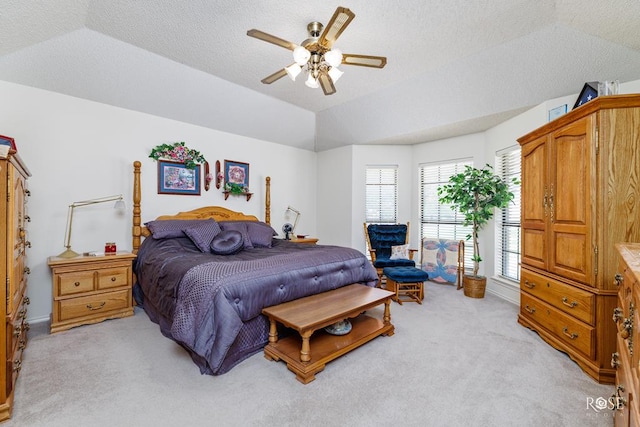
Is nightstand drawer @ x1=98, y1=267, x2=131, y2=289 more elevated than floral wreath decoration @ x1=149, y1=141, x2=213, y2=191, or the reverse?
floral wreath decoration @ x1=149, y1=141, x2=213, y2=191

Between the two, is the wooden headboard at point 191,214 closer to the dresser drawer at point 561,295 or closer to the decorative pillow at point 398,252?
the decorative pillow at point 398,252

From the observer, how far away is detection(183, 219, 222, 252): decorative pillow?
11.4ft

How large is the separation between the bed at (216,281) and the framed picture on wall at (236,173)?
3.76ft

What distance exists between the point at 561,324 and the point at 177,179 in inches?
190

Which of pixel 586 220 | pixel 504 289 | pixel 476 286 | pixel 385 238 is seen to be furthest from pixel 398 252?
pixel 586 220

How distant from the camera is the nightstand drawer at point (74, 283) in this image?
9.51 ft

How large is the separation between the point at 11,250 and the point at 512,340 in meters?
Answer: 4.00

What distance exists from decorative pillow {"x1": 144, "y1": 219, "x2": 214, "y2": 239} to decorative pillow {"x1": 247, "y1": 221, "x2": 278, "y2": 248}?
2.35 ft

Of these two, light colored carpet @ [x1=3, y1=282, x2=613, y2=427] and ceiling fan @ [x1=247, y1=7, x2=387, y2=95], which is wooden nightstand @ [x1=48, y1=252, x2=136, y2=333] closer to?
light colored carpet @ [x1=3, y1=282, x2=613, y2=427]

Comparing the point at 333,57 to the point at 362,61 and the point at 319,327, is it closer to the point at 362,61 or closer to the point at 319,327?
the point at 362,61

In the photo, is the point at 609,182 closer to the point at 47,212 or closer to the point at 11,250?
the point at 11,250

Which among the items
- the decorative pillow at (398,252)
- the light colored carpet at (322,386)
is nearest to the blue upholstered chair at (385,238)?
the decorative pillow at (398,252)

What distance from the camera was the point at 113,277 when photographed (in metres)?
3.22

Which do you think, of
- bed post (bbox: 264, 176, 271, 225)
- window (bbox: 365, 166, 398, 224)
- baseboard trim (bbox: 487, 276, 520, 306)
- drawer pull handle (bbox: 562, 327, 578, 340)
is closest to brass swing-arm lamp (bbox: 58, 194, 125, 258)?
bed post (bbox: 264, 176, 271, 225)
